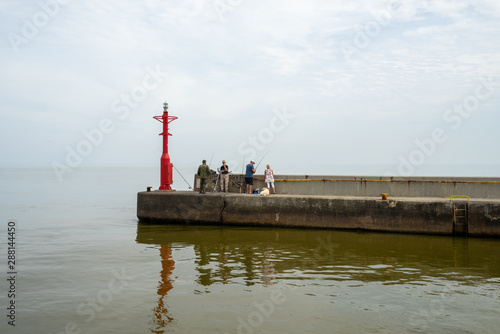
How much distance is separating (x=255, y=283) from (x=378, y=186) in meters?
8.79

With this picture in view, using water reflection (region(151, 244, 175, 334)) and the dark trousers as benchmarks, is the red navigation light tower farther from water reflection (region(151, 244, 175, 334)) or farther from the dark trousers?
water reflection (region(151, 244, 175, 334))

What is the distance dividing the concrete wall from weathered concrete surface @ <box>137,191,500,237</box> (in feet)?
4.36

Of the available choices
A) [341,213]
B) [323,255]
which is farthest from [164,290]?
[341,213]

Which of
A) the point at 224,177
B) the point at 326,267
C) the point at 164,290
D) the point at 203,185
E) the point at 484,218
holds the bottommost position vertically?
the point at 164,290

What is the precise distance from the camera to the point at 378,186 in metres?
16.7

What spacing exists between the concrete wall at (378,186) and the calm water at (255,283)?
7.97 ft

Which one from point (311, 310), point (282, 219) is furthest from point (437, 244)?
point (311, 310)

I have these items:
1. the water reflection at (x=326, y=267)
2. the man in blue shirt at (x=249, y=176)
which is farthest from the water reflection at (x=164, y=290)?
the man in blue shirt at (x=249, y=176)

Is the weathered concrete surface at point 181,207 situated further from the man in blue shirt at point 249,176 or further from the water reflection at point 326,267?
the man in blue shirt at point 249,176

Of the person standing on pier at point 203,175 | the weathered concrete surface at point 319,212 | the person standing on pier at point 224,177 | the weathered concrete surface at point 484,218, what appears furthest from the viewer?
the person standing on pier at point 224,177

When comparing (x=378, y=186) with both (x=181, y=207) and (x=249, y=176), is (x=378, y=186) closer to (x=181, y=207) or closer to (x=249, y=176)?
(x=249, y=176)

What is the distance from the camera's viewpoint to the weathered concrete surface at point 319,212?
14234 mm

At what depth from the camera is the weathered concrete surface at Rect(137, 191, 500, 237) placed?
14234 mm

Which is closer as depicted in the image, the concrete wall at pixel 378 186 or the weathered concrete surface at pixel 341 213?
the weathered concrete surface at pixel 341 213
